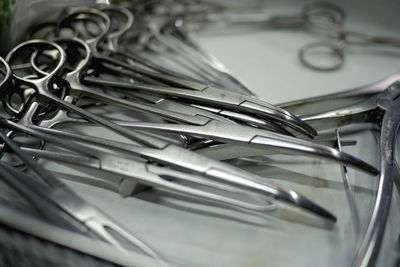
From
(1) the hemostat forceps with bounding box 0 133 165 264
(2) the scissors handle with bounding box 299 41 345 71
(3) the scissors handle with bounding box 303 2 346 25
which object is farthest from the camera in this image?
(3) the scissors handle with bounding box 303 2 346 25

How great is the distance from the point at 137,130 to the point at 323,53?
38 cm

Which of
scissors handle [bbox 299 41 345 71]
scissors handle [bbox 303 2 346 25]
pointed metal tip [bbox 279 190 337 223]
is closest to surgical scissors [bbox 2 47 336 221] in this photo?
pointed metal tip [bbox 279 190 337 223]

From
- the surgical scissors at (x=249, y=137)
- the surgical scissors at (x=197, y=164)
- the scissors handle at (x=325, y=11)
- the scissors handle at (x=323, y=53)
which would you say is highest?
the scissors handle at (x=325, y=11)

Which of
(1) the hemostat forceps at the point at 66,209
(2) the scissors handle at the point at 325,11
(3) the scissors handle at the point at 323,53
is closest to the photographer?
(1) the hemostat forceps at the point at 66,209

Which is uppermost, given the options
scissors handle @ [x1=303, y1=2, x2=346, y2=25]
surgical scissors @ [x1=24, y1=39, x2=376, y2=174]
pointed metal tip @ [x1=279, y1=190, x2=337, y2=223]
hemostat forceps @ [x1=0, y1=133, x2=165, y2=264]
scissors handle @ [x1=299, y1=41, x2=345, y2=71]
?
scissors handle @ [x1=303, y1=2, x2=346, y2=25]

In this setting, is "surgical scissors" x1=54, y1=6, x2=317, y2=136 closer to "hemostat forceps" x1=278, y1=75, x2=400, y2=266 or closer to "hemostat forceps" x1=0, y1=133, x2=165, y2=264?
"hemostat forceps" x1=278, y1=75, x2=400, y2=266

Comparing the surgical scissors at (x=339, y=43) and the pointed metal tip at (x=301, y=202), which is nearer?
the pointed metal tip at (x=301, y=202)

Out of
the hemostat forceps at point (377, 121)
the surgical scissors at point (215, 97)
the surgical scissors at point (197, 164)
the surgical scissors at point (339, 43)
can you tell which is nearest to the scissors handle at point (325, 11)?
the surgical scissors at point (339, 43)

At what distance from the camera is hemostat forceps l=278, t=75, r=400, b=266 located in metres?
0.40

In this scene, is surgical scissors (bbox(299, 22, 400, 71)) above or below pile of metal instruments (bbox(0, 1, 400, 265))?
above

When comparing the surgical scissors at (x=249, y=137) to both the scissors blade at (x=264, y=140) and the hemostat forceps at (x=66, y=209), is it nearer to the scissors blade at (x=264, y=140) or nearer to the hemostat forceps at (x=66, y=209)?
the scissors blade at (x=264, y=140)

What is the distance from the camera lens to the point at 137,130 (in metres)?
0.48

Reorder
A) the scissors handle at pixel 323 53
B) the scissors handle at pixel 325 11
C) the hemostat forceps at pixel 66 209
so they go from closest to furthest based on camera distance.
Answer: the hemostat forceps at pixel 66 209, the scissors handle at pixel 323 53, the scissors handle at pixel 325 11

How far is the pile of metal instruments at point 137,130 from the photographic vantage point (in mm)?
407
